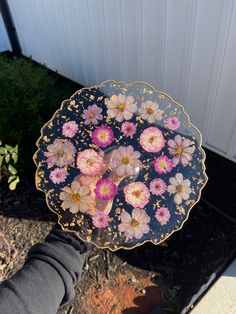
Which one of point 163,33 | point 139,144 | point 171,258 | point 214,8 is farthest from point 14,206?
point 214,8

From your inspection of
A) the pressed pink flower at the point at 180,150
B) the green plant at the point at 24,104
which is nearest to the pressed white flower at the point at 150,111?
the pressed pink flower at the point at 180,150

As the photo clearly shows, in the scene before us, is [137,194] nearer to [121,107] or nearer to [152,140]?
[152,140]

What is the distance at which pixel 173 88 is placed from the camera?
1.93 m

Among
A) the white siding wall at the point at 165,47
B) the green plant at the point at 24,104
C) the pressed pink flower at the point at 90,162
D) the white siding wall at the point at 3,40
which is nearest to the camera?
the pressed pink flower at the point at 90,162

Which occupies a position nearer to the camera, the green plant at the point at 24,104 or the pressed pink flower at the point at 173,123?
the pressed pink flower at the point at 173,123

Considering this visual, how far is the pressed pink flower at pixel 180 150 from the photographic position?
3.84 feet

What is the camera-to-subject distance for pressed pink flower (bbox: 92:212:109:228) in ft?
3.55

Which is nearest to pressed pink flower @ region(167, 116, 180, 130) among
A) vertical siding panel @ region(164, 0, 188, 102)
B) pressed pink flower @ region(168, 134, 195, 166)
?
pressed pink flower @ region(168, 134, 195, 166)

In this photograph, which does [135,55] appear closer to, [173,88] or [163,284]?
[173,88]

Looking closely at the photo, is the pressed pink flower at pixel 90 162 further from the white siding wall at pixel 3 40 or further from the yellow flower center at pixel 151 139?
the white siding wall at pixel 3 40

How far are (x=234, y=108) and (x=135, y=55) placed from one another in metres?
0.79

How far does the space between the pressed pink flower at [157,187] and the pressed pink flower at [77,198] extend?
24 cm

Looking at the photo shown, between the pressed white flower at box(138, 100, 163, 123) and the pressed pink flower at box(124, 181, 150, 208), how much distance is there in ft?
0.89

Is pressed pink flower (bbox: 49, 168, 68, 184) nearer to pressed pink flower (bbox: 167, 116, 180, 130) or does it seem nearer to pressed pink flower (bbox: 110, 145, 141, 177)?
pressed pink flower (bbox: 110, 145, 141, 177)
